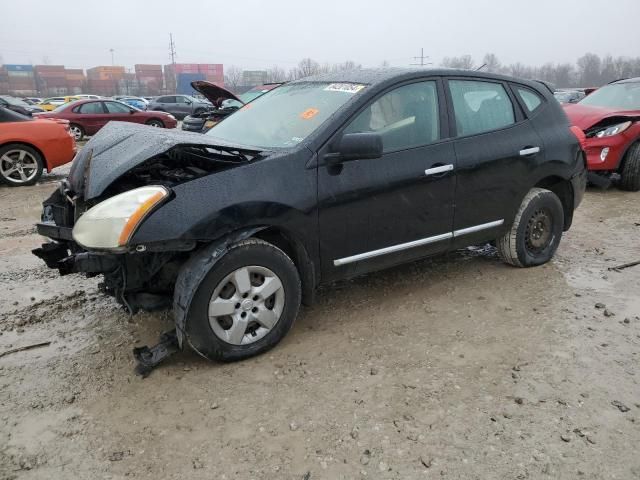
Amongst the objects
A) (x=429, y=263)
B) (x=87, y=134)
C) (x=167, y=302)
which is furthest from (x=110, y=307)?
(x=87, y=134)

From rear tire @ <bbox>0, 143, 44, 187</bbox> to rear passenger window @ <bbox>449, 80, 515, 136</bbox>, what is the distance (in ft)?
23.4

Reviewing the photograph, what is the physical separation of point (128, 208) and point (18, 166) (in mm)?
6774

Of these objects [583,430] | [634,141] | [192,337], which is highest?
[634,141]

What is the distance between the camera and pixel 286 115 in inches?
142

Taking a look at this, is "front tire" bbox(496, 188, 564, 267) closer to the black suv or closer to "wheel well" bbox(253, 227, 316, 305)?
the black suv

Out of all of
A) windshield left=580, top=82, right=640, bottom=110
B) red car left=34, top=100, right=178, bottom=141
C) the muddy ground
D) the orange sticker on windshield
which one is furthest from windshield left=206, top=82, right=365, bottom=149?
red car left=34, top=100, right=178, bottom=141

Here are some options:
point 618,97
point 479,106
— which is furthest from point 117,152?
point 618,97

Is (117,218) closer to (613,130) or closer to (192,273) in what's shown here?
(192,273)

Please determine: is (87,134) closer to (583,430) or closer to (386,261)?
(386,261)

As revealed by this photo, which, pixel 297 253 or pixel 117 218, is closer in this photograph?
pixel 117 218

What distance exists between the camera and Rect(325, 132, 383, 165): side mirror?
301cm

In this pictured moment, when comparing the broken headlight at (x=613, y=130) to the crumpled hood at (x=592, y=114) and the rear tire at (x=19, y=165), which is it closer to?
the crumpled hood at (x=592, y=114)

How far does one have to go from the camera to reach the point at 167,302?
298 cm

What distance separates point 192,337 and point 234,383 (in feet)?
1.11
